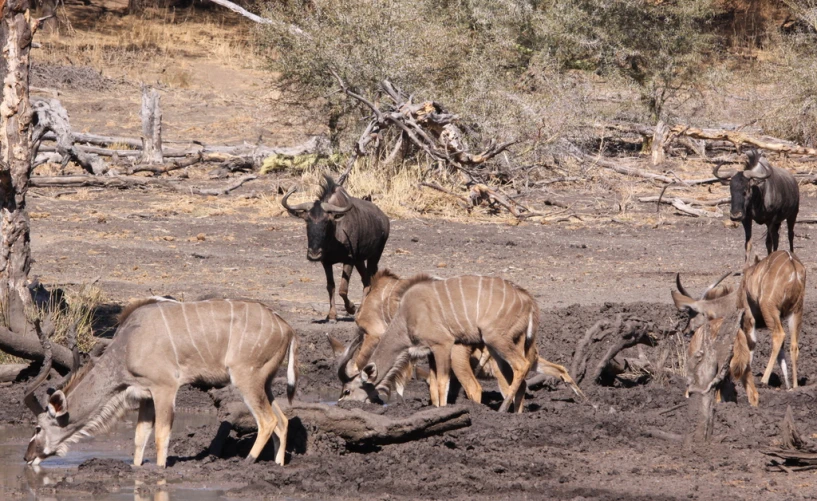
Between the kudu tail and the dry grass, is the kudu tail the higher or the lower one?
the lower one

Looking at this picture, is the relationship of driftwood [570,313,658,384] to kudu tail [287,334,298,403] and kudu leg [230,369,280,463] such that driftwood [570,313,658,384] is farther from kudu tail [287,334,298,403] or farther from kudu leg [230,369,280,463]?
kudu leg [230,369,280,463]

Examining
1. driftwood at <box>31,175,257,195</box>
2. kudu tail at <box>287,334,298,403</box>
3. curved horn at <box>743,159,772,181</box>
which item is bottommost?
driftwood at <box>31,175,257,195</box>

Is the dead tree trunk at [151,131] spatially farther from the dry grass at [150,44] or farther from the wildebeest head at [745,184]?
the wildebeest head at [745,184]

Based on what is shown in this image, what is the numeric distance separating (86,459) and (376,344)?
2305 millimetres

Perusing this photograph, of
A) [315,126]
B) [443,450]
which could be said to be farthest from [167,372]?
[315,126]

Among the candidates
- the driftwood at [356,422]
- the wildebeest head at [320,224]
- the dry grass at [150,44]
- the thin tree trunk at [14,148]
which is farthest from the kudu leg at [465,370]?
the dry grass at [150,44]

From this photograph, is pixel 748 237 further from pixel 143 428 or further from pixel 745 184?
pixel 143 428

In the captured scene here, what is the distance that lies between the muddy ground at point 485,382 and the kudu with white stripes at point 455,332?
256mm

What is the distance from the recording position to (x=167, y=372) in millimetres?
6348

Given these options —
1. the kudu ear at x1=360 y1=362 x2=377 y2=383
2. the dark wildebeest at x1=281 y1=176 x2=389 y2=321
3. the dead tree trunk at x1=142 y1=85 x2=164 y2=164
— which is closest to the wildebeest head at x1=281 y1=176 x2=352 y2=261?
the dark wildebeest at x1=281 y1=176 x2=389 y2=321

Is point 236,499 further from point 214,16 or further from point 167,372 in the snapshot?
point 214,16

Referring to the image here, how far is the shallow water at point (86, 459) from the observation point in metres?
6.14

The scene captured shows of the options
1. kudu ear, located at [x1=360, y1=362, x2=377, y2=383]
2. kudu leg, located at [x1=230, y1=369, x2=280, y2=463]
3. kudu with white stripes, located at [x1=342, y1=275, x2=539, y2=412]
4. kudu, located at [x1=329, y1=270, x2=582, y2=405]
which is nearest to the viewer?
kudu leg, located at [x1=230, y1=369, x2=280, y2=463]

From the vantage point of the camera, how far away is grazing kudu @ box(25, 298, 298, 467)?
636 centimetres
